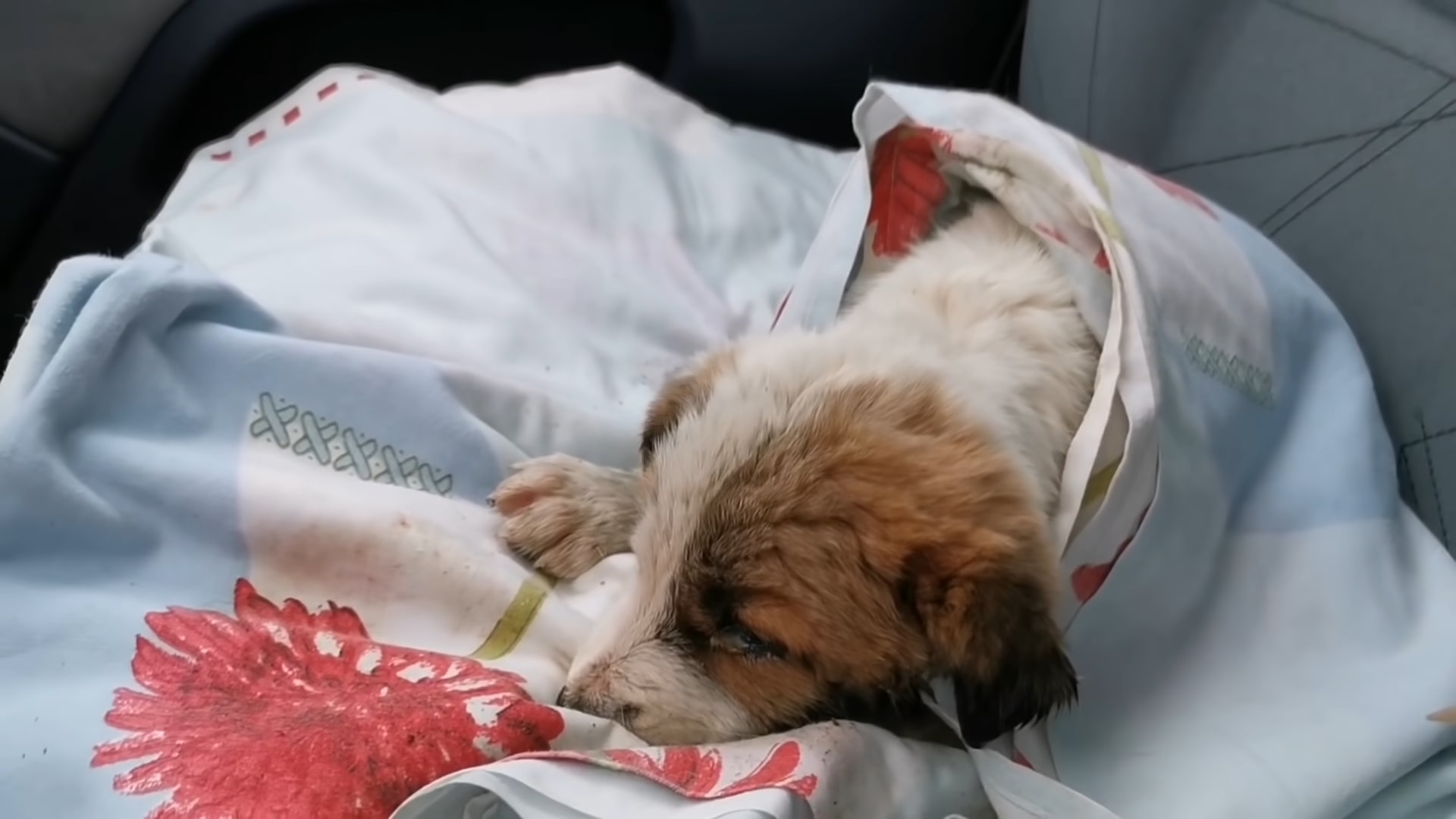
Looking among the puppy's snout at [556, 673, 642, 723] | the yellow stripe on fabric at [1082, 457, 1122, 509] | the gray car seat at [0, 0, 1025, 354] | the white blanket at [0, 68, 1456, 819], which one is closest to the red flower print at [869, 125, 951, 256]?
the white blanket at [0, 68, 1456, 819]

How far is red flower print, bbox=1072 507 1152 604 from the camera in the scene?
125 cm

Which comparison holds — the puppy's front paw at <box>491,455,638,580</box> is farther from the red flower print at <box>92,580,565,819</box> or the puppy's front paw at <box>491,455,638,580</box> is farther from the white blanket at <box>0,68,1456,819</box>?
the red flower print at <box>92,580,565,819</box>

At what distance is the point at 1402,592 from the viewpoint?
1328 millimetres

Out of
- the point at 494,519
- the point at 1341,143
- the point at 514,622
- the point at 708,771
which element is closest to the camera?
the point at 708,771

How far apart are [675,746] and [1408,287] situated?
1.06 m

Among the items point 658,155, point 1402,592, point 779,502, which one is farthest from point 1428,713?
point 658,155

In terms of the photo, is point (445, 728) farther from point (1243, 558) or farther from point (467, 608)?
point (1243, 558)

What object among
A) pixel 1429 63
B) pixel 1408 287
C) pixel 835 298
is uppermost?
pixel 1429 63

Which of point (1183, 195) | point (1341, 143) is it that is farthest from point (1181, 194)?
point (1341, 143)

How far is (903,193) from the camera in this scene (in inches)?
66.8

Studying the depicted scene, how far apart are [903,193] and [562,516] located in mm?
712

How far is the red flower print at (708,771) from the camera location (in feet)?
3.25

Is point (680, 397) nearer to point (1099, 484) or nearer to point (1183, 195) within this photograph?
point (1099, 484)

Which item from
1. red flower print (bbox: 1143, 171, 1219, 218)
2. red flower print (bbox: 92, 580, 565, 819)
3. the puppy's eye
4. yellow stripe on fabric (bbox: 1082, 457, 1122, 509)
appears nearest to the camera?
red flower print (bbox: 92, 580, 565, 819)
